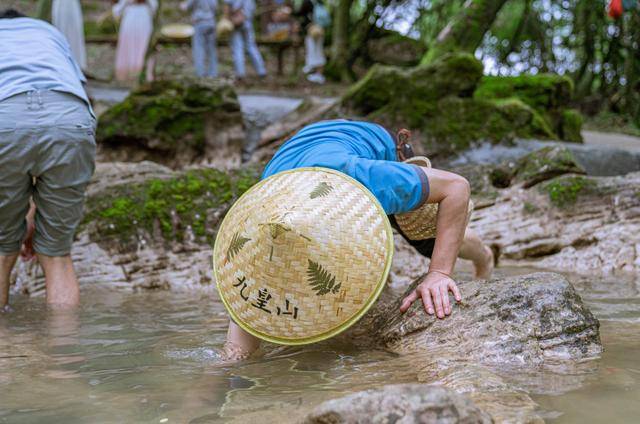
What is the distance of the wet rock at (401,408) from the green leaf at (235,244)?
2.73ft

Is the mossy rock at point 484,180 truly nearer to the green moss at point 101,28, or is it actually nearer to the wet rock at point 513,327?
the wet rock at point 513,327

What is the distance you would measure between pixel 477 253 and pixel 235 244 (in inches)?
70.1

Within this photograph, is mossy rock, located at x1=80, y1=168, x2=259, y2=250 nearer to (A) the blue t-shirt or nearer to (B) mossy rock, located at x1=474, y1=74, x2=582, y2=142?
(A) the blue t-shirt

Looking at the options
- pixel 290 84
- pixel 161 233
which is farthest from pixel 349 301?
pixel 290 84

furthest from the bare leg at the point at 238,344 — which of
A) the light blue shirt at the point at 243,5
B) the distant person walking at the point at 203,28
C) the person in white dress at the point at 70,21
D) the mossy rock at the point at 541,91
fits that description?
the light blue shirt at the point at 243,5

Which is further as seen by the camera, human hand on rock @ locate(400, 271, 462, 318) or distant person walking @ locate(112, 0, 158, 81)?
distant person walking @ locate(112, 0, 158, 81)

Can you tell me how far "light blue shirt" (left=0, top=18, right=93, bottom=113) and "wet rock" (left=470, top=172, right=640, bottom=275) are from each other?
10.3 feet

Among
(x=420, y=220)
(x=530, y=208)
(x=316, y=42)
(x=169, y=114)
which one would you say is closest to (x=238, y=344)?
(x=420, y=220)

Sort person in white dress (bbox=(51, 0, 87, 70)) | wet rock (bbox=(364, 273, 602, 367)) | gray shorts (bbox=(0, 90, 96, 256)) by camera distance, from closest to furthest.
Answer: wet rock (bbox=(364, 273, 602, 367)), gray shorts (bbox=(0, 90, 96, 256)), person in white dress (bbox=(51, 0, 87, 70))

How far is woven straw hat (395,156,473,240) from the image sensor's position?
10.9 ft

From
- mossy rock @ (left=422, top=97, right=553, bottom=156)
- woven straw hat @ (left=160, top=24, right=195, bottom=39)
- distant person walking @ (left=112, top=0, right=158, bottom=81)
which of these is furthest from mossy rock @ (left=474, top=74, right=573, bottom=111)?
woven straw hat @ (left=160, top=24, right=195, bottom=39)

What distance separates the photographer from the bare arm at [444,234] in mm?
2877

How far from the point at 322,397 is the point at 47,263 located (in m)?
2.50

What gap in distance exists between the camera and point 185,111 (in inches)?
313
